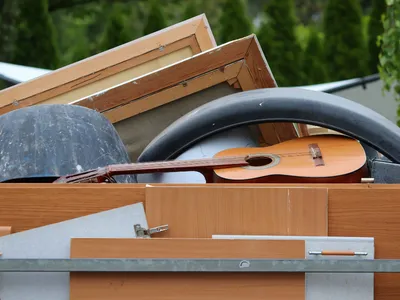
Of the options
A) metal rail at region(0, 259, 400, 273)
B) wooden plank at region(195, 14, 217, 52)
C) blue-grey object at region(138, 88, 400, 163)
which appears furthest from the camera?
wooden plank at region(195, 14, 217, 52)

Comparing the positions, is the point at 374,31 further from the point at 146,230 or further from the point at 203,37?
the point at 146,230

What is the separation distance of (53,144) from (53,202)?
47 centimetres

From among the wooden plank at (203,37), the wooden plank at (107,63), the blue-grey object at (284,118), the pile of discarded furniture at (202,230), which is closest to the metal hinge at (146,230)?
the pile of discarded furniture at (202,230)

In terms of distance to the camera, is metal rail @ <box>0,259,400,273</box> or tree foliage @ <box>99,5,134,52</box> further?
tree foliage @ <box>99,5,134,52</box>

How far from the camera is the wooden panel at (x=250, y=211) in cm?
206

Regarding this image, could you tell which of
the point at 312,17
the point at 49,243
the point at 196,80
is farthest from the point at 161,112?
the point at 312,17

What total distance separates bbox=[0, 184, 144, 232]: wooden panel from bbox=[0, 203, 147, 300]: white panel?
0.10 feet

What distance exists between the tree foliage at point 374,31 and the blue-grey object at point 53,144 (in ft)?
30.0

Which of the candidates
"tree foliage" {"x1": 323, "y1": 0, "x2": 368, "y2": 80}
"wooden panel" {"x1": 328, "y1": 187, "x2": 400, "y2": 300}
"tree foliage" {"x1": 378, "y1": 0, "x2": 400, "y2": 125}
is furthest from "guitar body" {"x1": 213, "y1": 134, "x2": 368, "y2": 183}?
"tree foliage" {"x1": 323, "y1": 0, "x2": 368, "y2": 80}

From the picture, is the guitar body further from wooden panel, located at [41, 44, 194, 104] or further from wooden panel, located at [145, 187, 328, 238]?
wooden panel, located at [41, 44, 194, 104]

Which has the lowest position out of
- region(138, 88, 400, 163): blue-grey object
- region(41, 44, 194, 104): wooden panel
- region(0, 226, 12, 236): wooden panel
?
region(0, 226, 12, 236): wooden panel

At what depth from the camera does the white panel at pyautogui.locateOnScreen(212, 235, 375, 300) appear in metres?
1.99

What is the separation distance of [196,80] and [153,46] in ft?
1.87

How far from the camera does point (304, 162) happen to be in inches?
97.4
